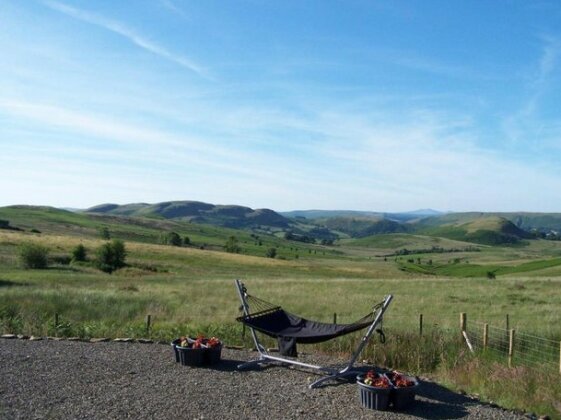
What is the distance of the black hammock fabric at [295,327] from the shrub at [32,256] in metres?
40.1

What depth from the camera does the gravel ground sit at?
7539mm

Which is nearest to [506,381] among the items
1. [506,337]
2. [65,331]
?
[506,337]

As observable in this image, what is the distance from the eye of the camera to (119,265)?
53.9 m

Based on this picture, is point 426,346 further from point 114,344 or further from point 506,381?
point 114,344

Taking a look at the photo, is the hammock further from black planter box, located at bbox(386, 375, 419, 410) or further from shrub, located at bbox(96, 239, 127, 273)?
shrub, located at bbox(96, 239, 127, 273)

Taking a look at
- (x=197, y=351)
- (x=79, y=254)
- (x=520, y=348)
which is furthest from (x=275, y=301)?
(x=79, y=254)

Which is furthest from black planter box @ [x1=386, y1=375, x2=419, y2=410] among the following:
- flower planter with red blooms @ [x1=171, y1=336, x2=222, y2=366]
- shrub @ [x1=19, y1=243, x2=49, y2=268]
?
shrub @ [x1=19, y1=243, x2=49, y2=268]

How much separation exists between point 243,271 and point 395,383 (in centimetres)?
5485

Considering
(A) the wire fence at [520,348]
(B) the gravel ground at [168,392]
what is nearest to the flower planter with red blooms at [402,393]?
(B) the gravel ground at [168,392]

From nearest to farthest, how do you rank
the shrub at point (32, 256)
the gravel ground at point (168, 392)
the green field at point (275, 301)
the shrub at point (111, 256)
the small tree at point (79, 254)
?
the gravel ground at point (168, 392)
the green field at point (275, 301)
the shrub at point (32, 256)
the shrub at point (111, 256)
the small tree at point (79, 254)

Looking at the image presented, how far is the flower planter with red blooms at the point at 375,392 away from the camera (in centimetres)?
775

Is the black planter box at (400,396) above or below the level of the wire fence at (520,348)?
above

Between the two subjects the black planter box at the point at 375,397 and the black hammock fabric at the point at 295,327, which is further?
the black hammock fabric at the point at 295,327

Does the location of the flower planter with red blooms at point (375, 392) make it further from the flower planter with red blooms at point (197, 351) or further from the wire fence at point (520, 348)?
the wire fence at point (520, 348)
